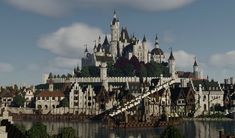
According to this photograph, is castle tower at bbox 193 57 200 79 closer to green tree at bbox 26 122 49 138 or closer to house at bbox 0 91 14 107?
house at bbox 0 91 14 107

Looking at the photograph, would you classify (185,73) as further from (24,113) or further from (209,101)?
(24,113)

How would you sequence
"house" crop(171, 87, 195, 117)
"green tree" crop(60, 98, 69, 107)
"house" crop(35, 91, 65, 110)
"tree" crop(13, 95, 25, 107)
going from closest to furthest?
"green tree" crop(60, 98, 69, 107) < "house" crop(171, 87, 195, 117) < "house" crop(35, 91, 65, 110) < "tree" crop(13, 95, 25, 107)

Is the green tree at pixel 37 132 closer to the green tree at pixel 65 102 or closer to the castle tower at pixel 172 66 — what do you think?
the green tree at pixel 65 102

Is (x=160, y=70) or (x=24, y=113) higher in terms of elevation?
(x=160, y=70)

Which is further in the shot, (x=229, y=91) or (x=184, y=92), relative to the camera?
(x=229, y=91)

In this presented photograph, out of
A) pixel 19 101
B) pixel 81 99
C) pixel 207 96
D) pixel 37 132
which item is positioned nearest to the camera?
pixel 37 132

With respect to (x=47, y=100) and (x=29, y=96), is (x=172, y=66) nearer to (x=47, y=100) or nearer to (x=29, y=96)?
(x=29, y=96)

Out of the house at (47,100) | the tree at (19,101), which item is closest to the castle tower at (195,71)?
the house at (47,100)

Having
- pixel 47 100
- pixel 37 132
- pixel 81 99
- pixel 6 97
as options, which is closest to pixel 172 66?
pixel 81 99

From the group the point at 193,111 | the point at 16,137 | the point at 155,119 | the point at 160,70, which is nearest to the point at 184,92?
the point at 193,111

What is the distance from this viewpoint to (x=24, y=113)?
122250mm

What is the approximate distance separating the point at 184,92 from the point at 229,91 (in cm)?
2189

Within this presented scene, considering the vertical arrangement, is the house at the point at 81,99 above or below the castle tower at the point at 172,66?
below

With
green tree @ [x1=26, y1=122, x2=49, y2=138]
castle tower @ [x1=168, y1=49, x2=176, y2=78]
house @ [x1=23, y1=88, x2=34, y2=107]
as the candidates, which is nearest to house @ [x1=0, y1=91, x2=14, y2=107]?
house @ [x1=23, y1=88, x2=34, y2=107]
